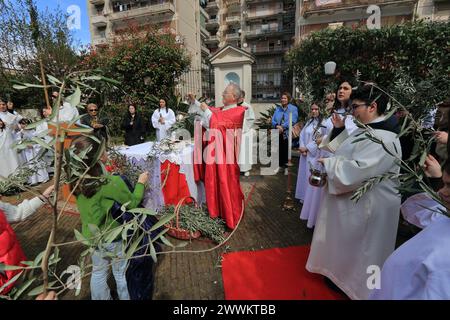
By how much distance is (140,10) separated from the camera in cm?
2331

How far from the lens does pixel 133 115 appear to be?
667 centimetres

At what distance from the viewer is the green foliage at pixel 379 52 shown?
789 cm

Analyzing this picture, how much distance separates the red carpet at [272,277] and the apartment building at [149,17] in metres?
21.5

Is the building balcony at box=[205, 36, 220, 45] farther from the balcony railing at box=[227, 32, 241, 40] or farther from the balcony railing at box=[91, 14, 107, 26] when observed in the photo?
the balcony railing at box=[91, 14, 107, 26]

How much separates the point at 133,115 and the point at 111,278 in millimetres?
5016

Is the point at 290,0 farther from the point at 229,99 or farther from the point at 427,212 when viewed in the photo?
the point at 427,212

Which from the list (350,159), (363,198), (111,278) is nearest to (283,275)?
(363,198)

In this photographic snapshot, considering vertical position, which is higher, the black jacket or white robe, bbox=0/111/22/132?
white robe, bbox=0/111/22/132

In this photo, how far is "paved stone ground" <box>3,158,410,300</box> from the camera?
95.5 inches

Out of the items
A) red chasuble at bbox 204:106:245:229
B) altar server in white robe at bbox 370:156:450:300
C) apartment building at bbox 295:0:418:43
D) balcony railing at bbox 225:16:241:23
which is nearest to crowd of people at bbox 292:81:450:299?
altar server in white robe at bbox 370:156:450:300

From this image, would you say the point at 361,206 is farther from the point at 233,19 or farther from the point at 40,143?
the point at 233,19

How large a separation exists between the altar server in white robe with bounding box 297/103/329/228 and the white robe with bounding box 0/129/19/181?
20.4 ft

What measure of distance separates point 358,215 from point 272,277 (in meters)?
1.13

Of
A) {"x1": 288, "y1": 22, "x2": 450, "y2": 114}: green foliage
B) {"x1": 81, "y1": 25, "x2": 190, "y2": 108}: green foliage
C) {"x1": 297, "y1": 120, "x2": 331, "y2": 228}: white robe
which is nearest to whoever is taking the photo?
{"x1": 297, "y1": 120, "x2": 331, "y2": 228}: white robe
